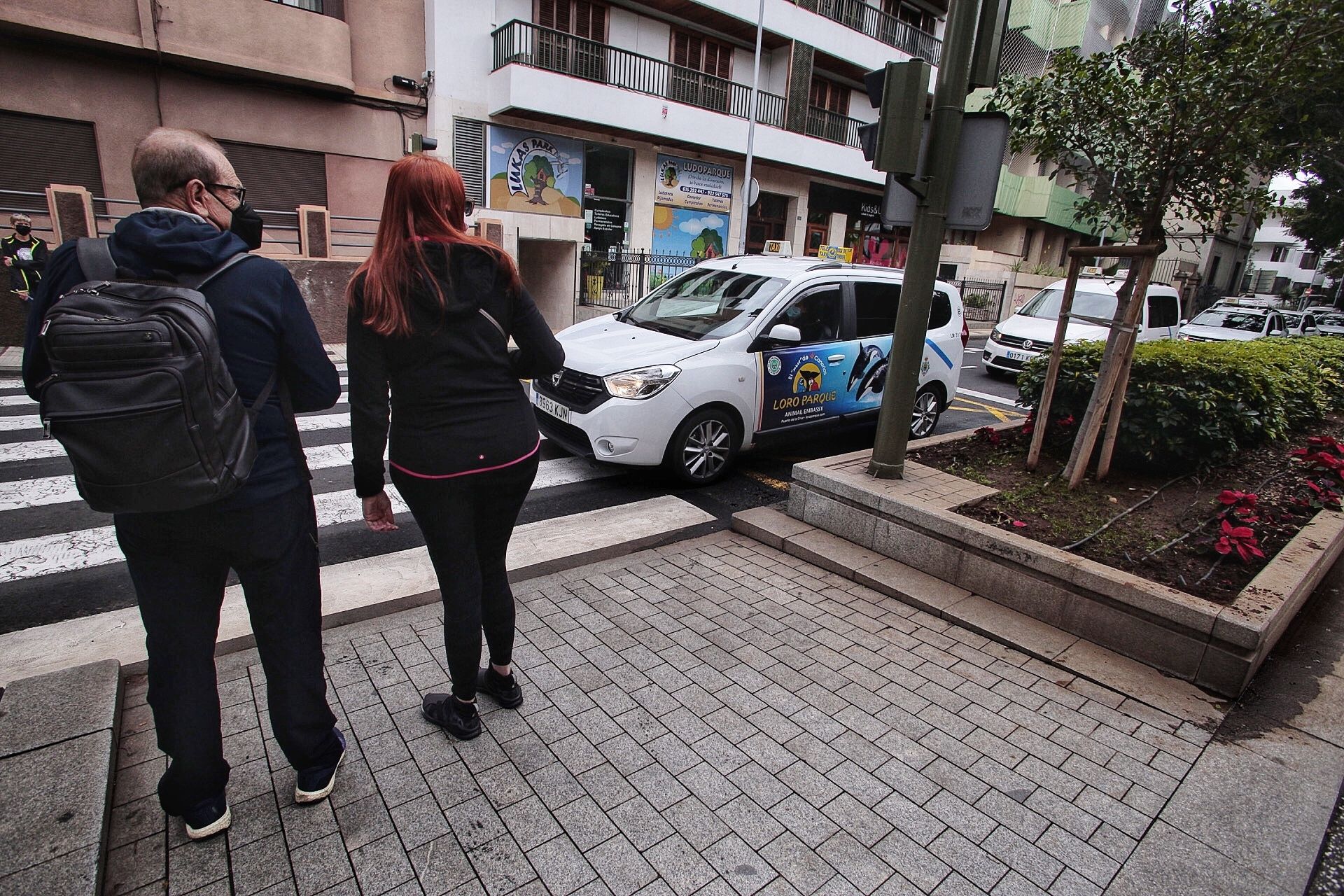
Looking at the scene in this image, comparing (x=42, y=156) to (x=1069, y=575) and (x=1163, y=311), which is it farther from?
(x=1163, y=311)

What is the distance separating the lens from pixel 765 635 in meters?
3.59

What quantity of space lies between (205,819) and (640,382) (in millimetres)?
3887

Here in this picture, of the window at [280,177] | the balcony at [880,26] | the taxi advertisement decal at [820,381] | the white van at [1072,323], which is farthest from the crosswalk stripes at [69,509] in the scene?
the balcony at [880,26]

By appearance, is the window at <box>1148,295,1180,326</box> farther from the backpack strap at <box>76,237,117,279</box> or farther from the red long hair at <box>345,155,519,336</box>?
the backpack strap at <box>76,237,117,279</box>

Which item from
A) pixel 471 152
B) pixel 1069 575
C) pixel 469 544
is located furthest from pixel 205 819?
pixel 471 152

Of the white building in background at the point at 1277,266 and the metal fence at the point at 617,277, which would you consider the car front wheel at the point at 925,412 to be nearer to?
the metal fence at the point at 617,277

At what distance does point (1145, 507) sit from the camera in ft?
15.0

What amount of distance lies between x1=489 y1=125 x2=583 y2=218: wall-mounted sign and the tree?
1414 centimetres

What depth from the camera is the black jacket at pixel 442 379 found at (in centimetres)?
225

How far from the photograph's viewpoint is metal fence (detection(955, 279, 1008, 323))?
78.3 ft

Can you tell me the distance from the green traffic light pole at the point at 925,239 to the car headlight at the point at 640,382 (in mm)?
1673

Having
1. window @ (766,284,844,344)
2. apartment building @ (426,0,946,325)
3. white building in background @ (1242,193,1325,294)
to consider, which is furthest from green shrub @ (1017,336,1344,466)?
white building in background @ (1242,193,1325,294)

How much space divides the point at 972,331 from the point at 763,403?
19.5m

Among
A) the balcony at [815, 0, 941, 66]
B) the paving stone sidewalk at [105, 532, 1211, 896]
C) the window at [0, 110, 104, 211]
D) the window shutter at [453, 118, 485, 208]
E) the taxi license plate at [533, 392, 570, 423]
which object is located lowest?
the paving stone sidewalk at [105, 532, 1211, 896]
